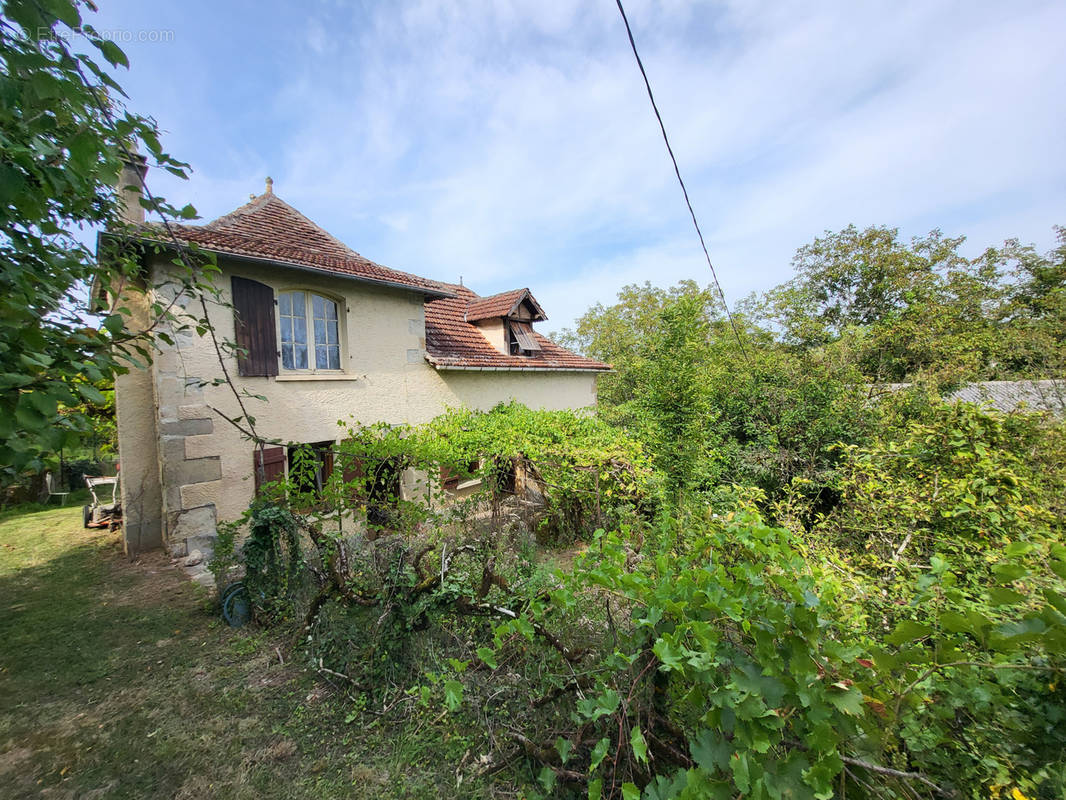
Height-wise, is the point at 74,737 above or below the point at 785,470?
below

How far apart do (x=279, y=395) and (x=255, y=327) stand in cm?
113

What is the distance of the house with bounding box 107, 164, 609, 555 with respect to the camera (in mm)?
6098

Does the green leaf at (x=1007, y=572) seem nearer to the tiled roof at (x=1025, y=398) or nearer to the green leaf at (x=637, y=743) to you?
the green leaf at (x=637, y=743)

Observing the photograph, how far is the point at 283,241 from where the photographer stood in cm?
766

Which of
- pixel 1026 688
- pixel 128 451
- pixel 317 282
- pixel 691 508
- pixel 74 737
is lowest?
pixel 74 737

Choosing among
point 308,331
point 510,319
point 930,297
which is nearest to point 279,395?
point 308,331

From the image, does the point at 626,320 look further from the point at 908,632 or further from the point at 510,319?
the point at 908,632

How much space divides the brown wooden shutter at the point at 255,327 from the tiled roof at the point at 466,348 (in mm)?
3006

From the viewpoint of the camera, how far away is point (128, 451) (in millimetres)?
6785

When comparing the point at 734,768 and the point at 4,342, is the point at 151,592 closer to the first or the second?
the point at 4,342

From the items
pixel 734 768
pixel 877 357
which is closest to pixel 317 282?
pixel 734 768

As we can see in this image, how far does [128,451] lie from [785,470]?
11403 millimetres

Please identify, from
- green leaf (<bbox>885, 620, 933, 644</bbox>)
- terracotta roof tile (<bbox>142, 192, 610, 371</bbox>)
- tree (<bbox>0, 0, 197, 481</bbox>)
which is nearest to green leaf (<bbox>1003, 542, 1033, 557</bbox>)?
green leaf (<bbox>885, 620, 933, 644</bbox>)

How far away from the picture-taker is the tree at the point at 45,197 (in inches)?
50.1
